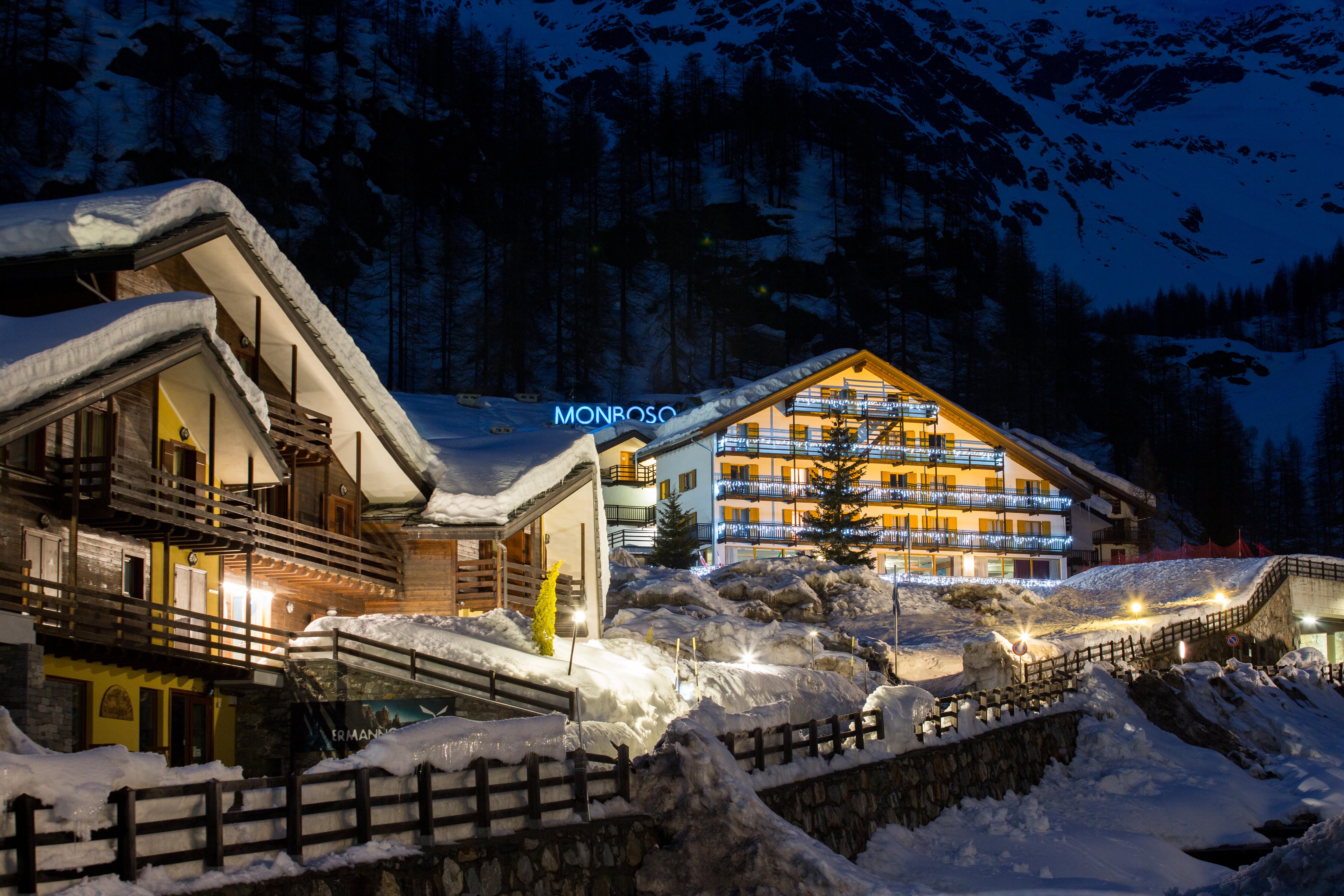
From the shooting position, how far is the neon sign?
75.8 metres

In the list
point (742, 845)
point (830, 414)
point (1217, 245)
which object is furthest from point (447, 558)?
point (1217, 245)

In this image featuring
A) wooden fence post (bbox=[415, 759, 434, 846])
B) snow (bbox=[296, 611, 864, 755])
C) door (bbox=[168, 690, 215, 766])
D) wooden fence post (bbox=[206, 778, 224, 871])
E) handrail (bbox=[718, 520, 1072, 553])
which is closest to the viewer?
wooden fence post (bbox=[206, 778, 224, 871])

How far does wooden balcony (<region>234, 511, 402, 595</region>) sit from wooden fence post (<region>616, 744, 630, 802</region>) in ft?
35.0

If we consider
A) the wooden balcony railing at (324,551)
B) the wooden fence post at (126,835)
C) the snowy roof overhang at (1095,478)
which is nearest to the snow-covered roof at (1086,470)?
the snowy roof overhang at (1095,478)

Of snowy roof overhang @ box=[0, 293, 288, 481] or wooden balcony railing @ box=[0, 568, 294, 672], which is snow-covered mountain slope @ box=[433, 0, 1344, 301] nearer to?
snowy roof overhang @ box=[0, 293, 288, 481]

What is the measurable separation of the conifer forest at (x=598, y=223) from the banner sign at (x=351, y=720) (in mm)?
78333

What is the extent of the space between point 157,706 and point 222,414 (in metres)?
5.39

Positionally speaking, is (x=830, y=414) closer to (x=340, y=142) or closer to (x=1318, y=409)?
(x=340, y=142)

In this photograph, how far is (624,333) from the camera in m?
110

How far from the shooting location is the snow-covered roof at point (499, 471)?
30906mm

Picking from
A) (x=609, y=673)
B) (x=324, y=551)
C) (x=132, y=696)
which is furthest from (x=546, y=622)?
(x=132, y=696)

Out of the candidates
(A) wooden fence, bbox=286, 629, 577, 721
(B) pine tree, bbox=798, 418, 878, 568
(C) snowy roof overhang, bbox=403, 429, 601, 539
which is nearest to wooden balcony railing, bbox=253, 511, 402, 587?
(C) snowy roof overhang, bbox=403, 429, 601, 539

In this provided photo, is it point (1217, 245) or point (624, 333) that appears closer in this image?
point (624, 333)

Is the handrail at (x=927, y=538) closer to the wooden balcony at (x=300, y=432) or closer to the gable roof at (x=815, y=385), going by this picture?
the gable roof at (x=815, y=385)
